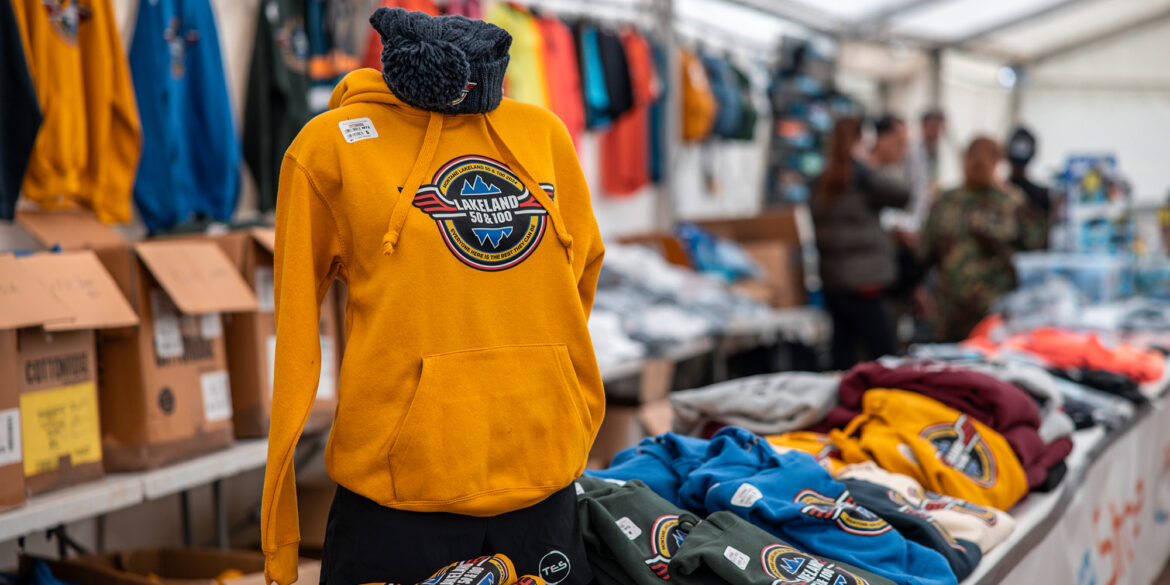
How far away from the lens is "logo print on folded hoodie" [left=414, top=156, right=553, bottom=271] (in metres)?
1.20

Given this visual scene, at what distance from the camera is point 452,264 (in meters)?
1.19

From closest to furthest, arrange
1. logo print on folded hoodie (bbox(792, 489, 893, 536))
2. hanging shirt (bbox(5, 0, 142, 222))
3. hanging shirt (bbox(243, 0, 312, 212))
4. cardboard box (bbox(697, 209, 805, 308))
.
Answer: logo print on folded hoodie (bbox(792, 489, 893, 536)) → hanging shirt (bbox(5, 0, 142, 222)) → hanging shirt (bbox(243, 0, 312, 212)) → cardboard box (bbox(697, 209, 805, 308))

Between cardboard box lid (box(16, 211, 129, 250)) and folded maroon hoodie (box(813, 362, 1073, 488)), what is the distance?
1.99 meters

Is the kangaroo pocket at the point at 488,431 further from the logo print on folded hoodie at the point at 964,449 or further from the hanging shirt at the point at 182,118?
the hanging shirt at the point at 182,118

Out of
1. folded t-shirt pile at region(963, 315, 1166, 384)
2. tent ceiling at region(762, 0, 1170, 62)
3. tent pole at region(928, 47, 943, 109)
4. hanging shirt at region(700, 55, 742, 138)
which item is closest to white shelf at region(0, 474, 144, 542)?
folded t-shirt pile at region(963, 315, 1166, 384)

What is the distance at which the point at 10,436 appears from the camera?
1.79 metres

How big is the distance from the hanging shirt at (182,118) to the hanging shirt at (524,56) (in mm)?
1632

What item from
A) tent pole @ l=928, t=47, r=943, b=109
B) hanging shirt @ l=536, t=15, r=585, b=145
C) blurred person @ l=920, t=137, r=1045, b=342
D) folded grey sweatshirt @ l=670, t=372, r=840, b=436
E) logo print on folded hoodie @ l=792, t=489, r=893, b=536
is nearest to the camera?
logo print on folded hoodie @ l=792, t=489, r=893, b=536

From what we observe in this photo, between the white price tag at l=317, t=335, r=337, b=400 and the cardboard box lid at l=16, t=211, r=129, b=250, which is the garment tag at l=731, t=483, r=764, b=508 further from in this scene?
the cardboard box lid at l=16, t=211, r=129, b=250

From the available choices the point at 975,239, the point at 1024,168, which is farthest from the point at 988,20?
the point at 975,239

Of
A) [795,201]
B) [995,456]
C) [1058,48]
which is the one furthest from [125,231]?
[1058,48]

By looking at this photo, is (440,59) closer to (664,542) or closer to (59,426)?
(664,542)

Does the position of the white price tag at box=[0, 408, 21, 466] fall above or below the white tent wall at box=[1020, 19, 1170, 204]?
below

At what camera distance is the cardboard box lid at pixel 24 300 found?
177cm
